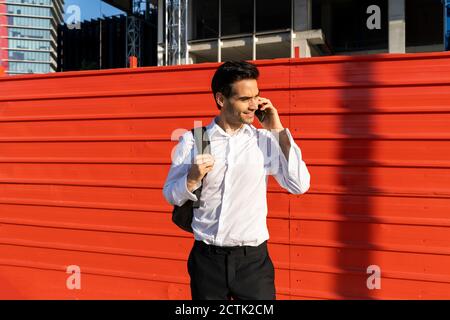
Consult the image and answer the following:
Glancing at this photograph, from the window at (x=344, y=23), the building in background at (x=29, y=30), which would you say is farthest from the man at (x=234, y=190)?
the building in background at (x=29, y=30)

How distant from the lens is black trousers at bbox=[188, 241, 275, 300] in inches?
72.9

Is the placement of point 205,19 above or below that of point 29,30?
below

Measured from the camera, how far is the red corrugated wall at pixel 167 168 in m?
2.70

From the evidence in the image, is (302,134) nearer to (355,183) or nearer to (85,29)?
(355,183)

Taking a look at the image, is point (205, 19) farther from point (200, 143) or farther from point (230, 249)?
point (230, 249)

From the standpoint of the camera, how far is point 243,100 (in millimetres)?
1819

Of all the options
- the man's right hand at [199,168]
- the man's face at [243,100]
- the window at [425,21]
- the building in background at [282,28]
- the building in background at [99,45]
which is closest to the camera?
the man's right hand at [199,168]

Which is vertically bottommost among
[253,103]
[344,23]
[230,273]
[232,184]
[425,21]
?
[230,273]

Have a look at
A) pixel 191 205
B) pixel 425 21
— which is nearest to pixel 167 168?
pixel 191 205

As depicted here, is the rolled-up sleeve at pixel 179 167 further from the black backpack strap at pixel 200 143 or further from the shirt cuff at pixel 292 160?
the shirt cuff at pixel 292 160

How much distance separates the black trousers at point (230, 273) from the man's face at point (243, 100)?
24.1 inches

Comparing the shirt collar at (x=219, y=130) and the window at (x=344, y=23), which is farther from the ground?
the window at (x=344, y=23)

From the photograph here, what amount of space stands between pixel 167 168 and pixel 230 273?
1.49 metres
